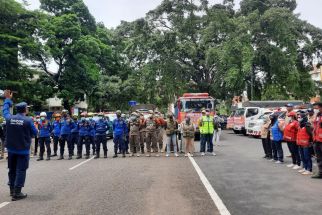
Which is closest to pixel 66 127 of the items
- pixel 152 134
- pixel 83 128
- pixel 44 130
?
pixel 83 128

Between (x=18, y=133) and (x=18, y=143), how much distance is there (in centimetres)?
20

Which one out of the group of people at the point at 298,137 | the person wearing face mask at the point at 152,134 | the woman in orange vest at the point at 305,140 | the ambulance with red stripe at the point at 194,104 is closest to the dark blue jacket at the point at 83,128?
the person wearing face mask at the point at 152,134

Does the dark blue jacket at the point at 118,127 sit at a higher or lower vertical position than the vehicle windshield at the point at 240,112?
lower

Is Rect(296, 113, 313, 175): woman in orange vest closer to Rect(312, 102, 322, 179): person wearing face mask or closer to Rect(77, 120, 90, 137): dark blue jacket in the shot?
Rect(312, 102, 322, 179): person wearing face mask

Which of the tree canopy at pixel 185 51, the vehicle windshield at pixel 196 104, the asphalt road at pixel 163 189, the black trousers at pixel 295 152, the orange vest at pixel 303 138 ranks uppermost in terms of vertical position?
the tree canopy at pixel 185 51

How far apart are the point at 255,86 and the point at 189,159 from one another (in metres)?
31.2

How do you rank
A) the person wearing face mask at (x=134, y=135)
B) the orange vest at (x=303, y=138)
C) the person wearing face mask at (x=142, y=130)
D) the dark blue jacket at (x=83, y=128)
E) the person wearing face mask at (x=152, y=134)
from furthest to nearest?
the person wearing face mask at (x=142, y=130) < the person wearing face mask at (x=152, y=134) < the person wearing face mask at (x=134, y=135) < the dark blue jacket at (x=83, y=128) < the orange vest at (x=303, y=138)

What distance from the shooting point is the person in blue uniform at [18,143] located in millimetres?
8391

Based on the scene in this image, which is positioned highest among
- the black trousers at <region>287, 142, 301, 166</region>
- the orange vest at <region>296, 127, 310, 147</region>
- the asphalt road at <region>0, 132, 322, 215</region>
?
the orange vest at <region>296, 127, 310, 147</region>

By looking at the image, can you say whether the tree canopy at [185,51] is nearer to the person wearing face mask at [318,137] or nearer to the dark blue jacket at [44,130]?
the dark blue jacket at [44,130]

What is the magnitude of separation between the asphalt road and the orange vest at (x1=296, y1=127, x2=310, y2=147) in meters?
0.80

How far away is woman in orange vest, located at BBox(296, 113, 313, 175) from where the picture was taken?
11.3 metres

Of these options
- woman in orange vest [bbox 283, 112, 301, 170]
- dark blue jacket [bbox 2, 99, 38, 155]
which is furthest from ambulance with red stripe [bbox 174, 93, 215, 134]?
dark blue jacket [bbox 2, 99, 38, 155]

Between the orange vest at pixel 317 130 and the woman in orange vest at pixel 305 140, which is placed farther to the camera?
the woman in orange vest at pixel 305 140
